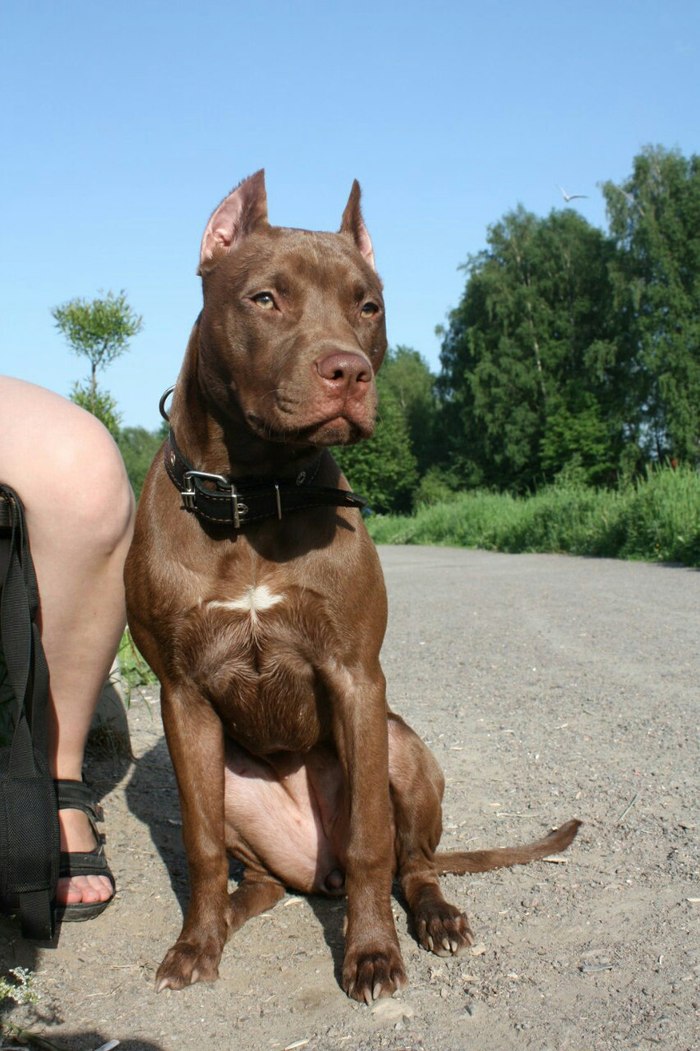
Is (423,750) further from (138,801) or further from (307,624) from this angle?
(138,801)

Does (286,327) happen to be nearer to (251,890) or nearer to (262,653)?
(262,653)

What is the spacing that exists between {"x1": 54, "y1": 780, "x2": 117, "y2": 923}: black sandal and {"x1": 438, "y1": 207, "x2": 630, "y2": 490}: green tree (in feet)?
154

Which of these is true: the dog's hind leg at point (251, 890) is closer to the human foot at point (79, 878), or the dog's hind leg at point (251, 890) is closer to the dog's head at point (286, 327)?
the human foot at point (79, 878)

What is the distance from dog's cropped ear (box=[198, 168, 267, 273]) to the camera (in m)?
3.01

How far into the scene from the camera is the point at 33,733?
8.71 feet

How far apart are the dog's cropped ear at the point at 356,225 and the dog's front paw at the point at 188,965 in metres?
2.07

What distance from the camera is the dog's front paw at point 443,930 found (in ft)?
8.48

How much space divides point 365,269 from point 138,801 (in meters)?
2.16

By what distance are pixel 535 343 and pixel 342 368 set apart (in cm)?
4953

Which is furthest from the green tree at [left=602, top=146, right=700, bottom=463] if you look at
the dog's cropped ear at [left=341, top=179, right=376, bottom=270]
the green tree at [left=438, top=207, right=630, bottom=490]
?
the dog's cropped ear at [left=341, top=179, right=376, bottom=270]

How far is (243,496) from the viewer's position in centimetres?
274

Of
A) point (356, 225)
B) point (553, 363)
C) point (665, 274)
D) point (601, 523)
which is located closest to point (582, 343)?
point (553, 363)

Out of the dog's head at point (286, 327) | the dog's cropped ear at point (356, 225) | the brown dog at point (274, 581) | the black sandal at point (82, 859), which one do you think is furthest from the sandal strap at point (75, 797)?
the dog's cropped ear at point (356, 225)

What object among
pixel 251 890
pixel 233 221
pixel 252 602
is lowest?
pixel 251 890
